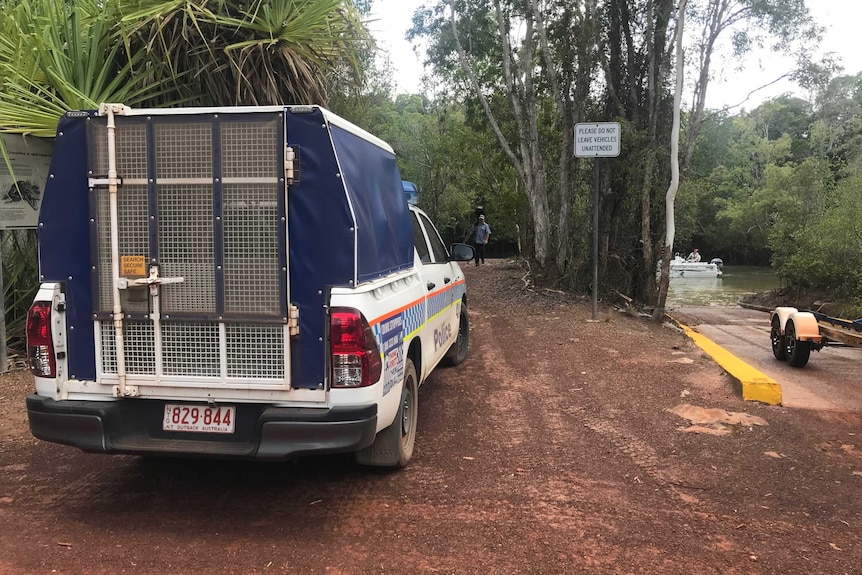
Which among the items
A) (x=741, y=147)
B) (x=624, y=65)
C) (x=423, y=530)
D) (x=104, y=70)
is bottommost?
(x=423, y=530)

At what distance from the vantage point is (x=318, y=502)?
4070 millimetres

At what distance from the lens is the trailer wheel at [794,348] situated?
8.46m

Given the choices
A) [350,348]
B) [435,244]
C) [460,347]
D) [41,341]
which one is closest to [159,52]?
[435,244]

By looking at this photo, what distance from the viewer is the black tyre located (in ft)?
25.1

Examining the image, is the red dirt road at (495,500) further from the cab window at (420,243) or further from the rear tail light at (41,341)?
the cab window at (420,243)

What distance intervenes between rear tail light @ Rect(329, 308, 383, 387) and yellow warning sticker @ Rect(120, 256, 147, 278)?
43.8 inches

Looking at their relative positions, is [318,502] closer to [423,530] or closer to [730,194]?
[423,530]

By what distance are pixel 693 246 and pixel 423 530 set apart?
196 ft

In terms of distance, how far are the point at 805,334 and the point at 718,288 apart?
27673 mm

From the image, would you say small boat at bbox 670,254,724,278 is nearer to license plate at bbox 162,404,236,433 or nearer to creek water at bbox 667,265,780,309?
creek water at bbox 667,265,780,309

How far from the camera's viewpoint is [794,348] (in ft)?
28.2

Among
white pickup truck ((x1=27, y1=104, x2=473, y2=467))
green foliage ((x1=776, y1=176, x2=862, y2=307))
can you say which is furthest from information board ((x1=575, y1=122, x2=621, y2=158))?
green foliage ((x1=776, y1=176, x2=862, y2=307))

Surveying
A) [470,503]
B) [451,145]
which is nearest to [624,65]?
[470,503]

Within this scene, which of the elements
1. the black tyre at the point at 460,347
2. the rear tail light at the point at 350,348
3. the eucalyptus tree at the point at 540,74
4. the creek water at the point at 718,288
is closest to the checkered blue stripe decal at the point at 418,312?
the rear tail light at the point at 350,348
